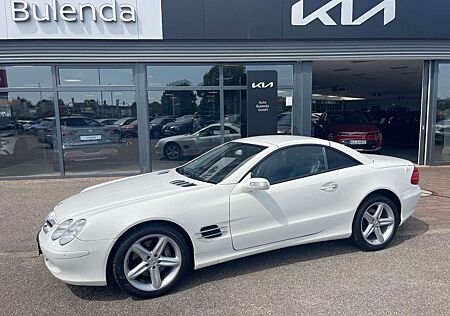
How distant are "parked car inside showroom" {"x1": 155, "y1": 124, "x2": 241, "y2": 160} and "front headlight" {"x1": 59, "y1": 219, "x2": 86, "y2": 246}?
6132mm

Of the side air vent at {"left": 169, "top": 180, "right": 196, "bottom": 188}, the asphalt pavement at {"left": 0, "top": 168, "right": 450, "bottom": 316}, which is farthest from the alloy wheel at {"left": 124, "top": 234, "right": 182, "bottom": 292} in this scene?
the side air vent at {"left": 169, "top": 180, "right": 196, "bottom": 188}

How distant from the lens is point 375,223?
13.7ft

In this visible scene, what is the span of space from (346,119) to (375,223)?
917 centimetres

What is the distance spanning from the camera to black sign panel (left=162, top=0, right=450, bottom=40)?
8.40 m

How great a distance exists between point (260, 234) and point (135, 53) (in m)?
6.49

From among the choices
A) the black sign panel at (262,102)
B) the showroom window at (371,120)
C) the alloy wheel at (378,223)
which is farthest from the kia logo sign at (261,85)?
the alloy wheel at (378,223)

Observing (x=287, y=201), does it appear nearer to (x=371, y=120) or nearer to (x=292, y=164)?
(x=292, y=164)

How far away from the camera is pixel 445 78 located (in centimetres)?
967

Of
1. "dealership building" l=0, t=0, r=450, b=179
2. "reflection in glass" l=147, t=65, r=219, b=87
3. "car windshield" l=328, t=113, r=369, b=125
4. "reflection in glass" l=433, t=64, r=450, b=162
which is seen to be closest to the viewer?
"dealership building" l=0, t=0, r=450, b=179

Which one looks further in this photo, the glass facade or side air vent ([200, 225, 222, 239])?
the glass facade

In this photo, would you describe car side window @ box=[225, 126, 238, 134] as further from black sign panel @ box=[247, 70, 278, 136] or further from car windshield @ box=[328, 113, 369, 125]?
car windshield @ box=[328, 113, 369, 125]

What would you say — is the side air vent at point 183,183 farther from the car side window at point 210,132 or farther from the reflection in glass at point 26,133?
the reflection in glass at point 26,133

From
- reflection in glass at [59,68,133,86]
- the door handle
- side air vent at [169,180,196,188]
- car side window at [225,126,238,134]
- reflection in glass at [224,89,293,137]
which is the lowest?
the door handle

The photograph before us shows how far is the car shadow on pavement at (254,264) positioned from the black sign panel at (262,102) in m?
4.77
